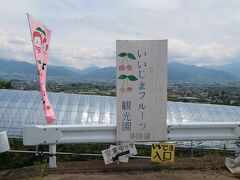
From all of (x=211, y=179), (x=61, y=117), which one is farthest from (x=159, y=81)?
(x=61, y=117)

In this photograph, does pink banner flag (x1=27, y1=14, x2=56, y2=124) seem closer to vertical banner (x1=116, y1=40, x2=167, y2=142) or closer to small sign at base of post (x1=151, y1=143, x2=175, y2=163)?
vertical banner (x1=116, y1=40, x2=167, y2=142)

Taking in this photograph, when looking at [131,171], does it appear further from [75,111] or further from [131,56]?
[75,111]

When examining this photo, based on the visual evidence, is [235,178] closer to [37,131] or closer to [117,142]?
[117,142]

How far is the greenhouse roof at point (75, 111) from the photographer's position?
1811cm

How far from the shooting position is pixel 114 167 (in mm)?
5207

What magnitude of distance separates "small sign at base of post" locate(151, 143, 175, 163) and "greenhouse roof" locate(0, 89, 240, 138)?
39.4 feet

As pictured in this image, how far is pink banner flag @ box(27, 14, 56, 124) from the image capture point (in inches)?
221

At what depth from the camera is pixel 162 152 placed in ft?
17.2

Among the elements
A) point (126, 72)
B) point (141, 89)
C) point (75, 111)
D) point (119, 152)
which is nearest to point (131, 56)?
point (126, 72)

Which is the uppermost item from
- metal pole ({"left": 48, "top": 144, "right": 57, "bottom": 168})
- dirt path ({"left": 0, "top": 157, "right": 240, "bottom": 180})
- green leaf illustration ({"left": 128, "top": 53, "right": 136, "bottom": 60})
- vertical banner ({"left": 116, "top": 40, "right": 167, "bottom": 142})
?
green leaf illustration ({"left": 128, "top": 53, "right": 136, "bottom": 60})

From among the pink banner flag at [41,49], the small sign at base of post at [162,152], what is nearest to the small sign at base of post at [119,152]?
the small sign at base of post at [162,152]

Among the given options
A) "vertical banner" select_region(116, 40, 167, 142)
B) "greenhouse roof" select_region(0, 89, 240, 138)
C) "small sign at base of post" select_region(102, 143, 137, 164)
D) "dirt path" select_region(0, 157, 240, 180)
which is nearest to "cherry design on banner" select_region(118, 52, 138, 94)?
"vertical banner" select_region(116, 40, 167, 142)

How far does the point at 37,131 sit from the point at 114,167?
1157 mm

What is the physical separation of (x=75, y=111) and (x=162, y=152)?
14.2 m
